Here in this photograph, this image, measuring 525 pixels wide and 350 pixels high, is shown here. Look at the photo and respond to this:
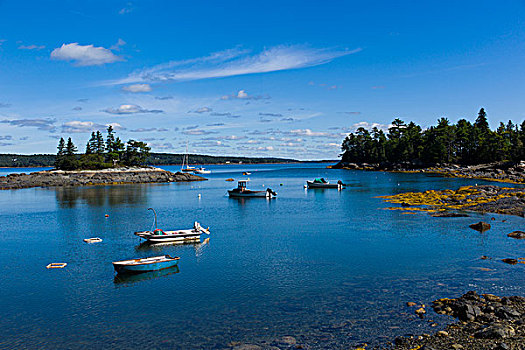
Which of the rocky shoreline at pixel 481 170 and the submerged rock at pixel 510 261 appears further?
the rocky shoreline at pixel 481 170

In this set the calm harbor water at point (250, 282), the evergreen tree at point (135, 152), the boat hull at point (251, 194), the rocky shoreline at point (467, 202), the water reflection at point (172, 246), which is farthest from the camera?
the evergreen tree at point (135, 152)

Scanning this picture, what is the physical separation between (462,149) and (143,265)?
Result: 16604 cm

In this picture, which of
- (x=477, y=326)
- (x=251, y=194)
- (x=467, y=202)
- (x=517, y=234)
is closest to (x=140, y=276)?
(x=477, y=326)

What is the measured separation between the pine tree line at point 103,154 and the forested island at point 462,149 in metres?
117

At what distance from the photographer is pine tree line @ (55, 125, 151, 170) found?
15250cm

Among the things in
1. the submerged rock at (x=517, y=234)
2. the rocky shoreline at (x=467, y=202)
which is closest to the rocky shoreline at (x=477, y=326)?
the submerged rock at (x=517, y=234)

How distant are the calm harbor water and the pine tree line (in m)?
108

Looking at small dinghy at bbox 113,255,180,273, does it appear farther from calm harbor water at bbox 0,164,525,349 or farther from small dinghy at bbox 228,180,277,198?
small dinghy at bbox 228,180,277,198

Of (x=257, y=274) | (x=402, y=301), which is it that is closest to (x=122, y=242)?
(x=257, y=274)

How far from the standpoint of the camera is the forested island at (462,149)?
130 m

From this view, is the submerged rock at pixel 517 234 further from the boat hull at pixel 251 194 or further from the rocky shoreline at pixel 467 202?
the boat hull at pixel 251 194

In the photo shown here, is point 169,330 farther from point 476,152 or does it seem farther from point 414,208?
point 476,152

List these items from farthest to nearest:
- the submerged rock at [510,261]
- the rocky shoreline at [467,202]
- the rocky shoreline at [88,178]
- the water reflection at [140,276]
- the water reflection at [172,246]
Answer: the rocky shoreline at [88,178] < the rocky shoreline at [467,202] < the water reflection at [172,246] < the submerged rock at [510,261] < the water reflection at [140,276]

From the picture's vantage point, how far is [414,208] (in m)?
61.0
